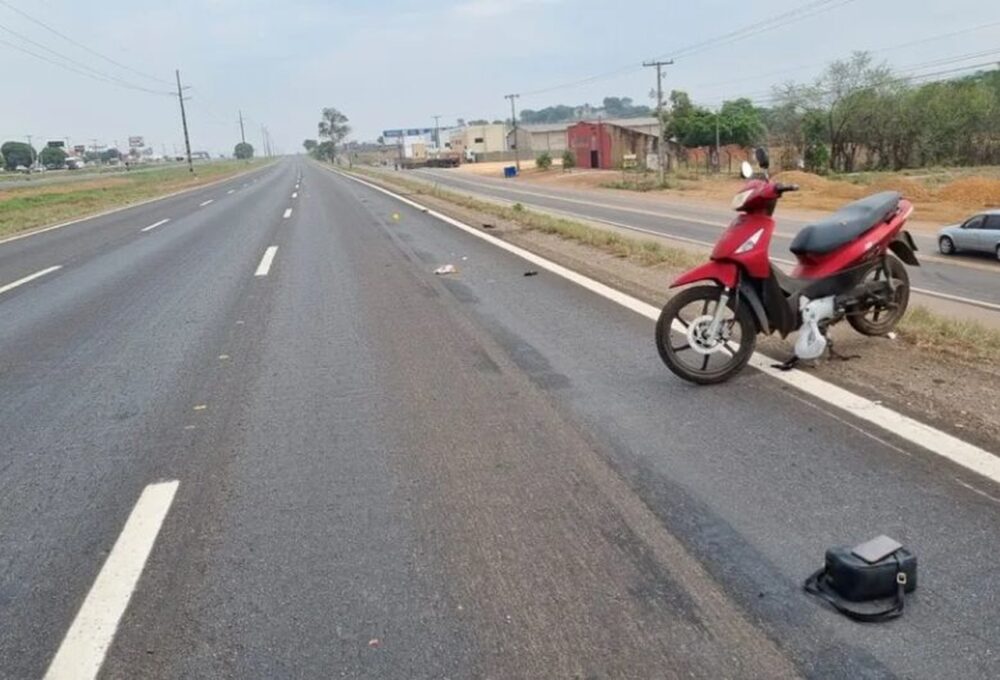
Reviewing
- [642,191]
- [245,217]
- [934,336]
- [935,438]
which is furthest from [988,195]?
[935,438]

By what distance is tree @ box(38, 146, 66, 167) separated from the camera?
16250 cm

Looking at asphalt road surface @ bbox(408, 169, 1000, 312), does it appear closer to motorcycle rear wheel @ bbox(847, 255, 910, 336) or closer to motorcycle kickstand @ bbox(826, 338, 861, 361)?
motorcycle rear wheel @ bbox(847, 255, 910, 336)

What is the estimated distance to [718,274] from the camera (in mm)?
5438

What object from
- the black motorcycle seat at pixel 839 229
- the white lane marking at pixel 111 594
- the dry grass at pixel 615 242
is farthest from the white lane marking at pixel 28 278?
the black motorcycle seat at pixel 839 229

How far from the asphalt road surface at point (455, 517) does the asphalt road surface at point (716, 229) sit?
11263 mm

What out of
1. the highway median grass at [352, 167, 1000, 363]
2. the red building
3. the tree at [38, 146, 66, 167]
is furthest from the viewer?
the tree at [38, 146, 66, 167]

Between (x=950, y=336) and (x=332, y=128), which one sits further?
(x=332, y=128)

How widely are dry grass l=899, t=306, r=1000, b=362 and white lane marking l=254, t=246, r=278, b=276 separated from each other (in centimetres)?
883

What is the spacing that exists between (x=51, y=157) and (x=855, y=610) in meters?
190

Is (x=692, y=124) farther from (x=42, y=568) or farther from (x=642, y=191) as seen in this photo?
(x=42, y=568)

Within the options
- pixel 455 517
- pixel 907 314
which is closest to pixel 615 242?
pixel 907 314

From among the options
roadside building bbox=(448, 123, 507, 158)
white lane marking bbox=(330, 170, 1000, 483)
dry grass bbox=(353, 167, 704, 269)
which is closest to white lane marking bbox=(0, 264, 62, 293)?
dry grass bbox=(353, 167, 704, 269)

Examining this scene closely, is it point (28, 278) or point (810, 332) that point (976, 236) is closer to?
point (810, 332)

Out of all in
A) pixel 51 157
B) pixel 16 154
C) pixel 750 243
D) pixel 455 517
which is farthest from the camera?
pixel 51 157
